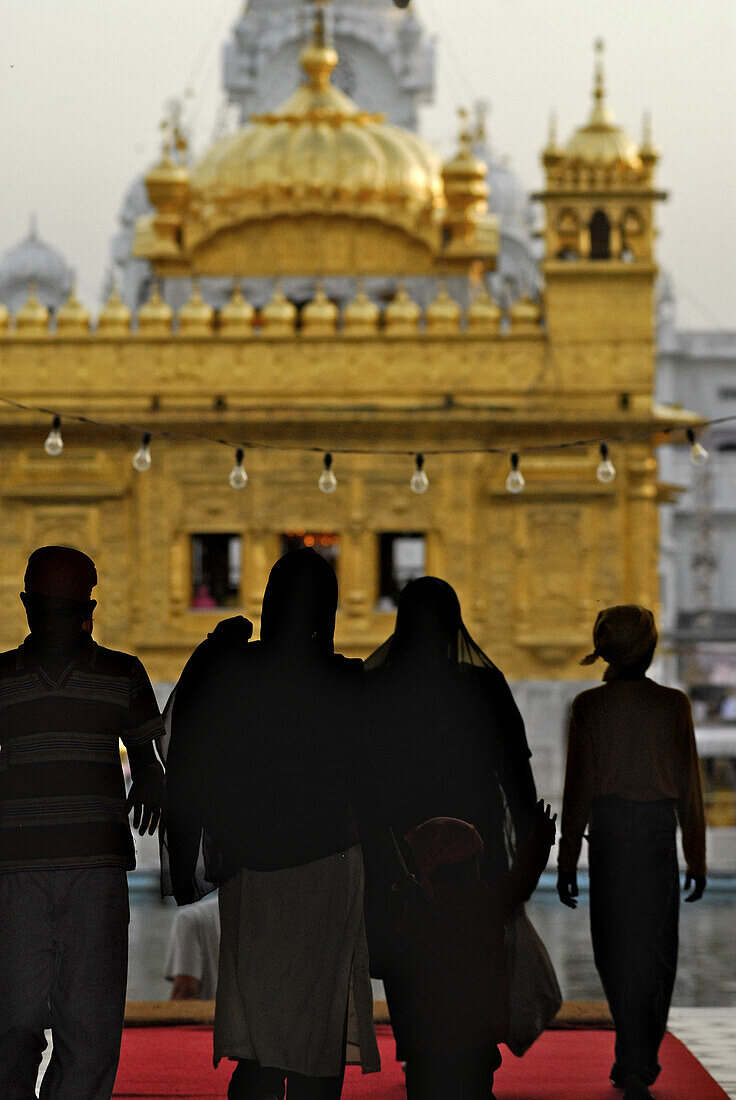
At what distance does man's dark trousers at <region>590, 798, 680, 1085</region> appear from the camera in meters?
5.81

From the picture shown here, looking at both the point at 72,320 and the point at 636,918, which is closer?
the point at 636,918

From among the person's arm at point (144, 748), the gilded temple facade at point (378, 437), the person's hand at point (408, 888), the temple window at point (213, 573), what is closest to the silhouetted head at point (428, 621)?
the person's hand at point (408, 888)

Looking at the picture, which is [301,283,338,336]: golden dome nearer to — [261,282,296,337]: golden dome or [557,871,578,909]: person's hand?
[261,282,296,337]: golden dome

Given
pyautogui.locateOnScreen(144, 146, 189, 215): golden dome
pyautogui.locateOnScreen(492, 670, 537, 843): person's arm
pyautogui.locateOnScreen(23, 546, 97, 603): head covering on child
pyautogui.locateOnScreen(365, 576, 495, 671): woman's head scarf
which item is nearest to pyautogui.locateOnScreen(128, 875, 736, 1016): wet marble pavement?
pyautogui.locateOnScreen(492, 670, 537, 843): person's arm

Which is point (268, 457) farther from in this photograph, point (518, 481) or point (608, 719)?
→ point (608, 719)

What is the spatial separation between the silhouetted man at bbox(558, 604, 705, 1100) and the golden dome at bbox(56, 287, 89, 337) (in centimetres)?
1533

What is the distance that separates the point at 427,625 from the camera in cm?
509

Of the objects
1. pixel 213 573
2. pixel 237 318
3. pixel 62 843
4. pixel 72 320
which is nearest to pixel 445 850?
pixel 62 843

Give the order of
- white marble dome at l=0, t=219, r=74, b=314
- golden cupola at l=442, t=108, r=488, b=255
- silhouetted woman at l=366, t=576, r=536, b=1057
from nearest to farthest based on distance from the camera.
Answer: silhouetted woman at l=366, t=576, r=536, b=1057
golden cupola at l=442, t=108, r=488, b=255
white marble dome at l=0, t=219, r=74, b=314

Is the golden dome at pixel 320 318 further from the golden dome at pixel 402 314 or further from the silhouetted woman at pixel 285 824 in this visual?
the silhouetted woman at pixel 285 824

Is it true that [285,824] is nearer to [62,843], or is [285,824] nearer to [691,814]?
[62,843]

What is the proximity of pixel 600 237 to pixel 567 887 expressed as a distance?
49.9 ft

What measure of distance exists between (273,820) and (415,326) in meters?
16.1

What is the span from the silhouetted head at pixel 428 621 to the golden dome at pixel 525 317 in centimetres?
1542
